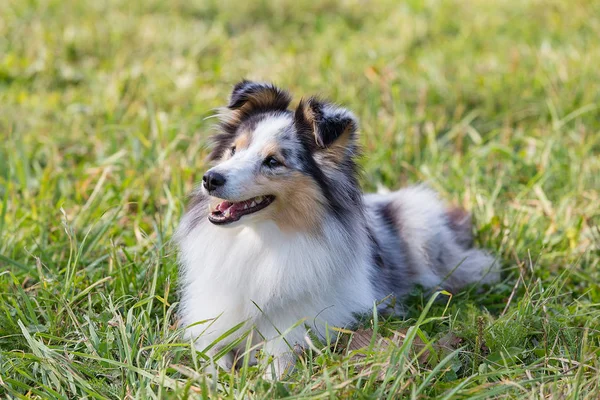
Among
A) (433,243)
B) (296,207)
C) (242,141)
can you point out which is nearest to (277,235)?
(296,207)

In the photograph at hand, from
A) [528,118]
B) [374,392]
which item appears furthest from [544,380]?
[528,118]

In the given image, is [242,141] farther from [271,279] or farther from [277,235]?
[271,279]

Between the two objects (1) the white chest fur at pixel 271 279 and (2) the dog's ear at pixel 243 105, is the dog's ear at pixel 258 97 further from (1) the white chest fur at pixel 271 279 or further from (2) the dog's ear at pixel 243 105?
(1) the white chest fur at pixel 271 279

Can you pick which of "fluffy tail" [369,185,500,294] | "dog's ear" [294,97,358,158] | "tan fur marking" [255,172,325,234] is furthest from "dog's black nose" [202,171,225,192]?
"fluffy tail" [369,185,500,294]

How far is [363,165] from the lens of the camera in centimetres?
527

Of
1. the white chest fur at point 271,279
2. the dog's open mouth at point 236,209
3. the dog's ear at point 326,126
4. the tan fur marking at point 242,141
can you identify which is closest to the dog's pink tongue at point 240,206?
the dog's open mouth at point 236,209

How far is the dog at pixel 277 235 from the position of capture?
3.17 m

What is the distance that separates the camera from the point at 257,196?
3.14 metres

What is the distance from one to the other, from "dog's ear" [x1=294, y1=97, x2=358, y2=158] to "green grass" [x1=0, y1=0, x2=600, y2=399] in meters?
0.88

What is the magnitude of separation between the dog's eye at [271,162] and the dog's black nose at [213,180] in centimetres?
28

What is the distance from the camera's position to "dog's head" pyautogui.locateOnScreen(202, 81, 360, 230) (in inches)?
122

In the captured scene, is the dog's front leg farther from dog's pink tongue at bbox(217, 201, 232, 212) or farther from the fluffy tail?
the fluffy tail

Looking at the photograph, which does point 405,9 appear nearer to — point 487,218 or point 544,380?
point 487,218

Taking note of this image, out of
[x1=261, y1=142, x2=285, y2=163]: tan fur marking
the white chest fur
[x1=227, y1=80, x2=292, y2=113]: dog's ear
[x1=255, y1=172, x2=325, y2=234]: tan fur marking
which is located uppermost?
[x1=227, y1=80, x2=292, y2=113]: dog's ear
